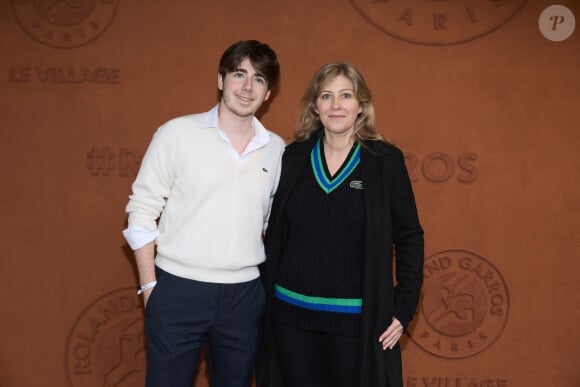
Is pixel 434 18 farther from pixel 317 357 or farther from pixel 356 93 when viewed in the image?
pixel 317 357

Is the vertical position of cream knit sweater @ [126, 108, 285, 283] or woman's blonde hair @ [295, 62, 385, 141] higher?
woman's blonde hair @ [295, 62, 385, 141]

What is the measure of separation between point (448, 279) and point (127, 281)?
1.58m

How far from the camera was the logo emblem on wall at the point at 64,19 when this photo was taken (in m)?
2.60

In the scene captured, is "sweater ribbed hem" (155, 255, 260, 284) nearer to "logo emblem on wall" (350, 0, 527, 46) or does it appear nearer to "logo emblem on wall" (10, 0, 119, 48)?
"logo emblem on wall" (10, 0, 119, 48)

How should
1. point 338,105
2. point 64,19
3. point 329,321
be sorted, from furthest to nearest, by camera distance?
point 64,19 → point 338,105 → point 329,321

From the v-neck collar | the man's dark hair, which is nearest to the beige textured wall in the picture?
the man's dark hair

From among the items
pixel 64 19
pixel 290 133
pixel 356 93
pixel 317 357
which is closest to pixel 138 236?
pixel 317 357

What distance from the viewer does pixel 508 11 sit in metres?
2.61

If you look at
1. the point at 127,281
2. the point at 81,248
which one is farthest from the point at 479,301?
the point at 81,248

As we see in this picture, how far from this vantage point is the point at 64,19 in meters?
2.60

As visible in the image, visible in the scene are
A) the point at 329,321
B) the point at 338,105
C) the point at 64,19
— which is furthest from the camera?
the point at 64,19

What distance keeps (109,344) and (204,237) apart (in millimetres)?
1187

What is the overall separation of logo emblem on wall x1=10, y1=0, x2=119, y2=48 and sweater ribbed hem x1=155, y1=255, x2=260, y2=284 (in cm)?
133

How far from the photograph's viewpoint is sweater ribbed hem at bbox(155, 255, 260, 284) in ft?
6.02
